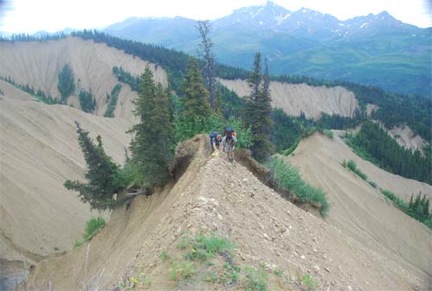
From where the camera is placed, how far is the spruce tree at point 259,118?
94.2 ft

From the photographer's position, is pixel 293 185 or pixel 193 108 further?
pixel 193 108

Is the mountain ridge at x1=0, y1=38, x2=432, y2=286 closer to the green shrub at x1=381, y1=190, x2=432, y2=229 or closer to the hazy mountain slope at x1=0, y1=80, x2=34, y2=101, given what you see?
the hazy mountain slope at x1=0, y1=80, x2=34, y2=101

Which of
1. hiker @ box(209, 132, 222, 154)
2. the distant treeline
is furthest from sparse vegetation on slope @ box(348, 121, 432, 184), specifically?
hiker @ box(209, 132, 222, 154)

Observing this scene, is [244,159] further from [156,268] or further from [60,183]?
[60,183]

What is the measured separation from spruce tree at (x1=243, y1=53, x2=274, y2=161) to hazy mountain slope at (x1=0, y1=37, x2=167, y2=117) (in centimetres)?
9283

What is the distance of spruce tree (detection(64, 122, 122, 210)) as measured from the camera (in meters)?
26.3

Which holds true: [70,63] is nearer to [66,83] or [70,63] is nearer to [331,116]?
[66,83]

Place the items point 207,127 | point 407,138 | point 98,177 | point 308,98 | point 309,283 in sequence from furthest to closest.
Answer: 1. point 308,98
2. point 407,138
3. point 98,177
4. point 207,127
5. point 309,283

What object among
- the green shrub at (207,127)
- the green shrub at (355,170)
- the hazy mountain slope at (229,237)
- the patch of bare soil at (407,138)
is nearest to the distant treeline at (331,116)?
the patch of bare soil at (407,138)

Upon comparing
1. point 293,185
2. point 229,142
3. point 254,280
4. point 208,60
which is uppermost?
point 208,60

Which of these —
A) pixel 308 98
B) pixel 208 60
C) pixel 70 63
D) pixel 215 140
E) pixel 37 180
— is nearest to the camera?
pixel 215 140

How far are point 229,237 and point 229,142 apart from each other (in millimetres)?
7518

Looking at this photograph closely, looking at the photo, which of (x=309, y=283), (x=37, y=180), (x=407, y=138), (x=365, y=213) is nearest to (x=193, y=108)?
(x=309, y=283)

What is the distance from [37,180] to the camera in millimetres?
45719
